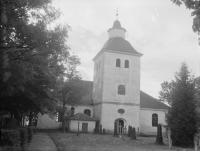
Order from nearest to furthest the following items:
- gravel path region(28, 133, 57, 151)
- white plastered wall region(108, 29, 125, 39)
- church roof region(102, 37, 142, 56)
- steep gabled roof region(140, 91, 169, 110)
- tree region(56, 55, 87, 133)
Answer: gravel path region(28, 133, 57, 151) → tree region(56, 55, 87, 133) → church roof region(102, 37, 142, 56) → steep gabled roof region(140, 91, 169, 110) → white plastered wall region(108, 29, 125, 39)

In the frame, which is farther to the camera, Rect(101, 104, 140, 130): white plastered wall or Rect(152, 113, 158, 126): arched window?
Rect(152, 113, 158, 126): arched window

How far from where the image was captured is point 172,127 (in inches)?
854

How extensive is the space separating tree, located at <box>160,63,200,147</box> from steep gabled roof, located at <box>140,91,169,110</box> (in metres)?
16.3

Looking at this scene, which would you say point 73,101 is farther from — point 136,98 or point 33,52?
point 33,52

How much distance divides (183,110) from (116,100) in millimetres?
15173

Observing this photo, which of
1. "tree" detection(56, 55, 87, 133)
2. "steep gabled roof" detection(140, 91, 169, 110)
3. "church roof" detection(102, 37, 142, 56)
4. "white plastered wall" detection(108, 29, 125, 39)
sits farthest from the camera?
"white plastered wall" detection(108, 29, 125, 39)

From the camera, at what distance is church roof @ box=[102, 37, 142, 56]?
37.2 metres

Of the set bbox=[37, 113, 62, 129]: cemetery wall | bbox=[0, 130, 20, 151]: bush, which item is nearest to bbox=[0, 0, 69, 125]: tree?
bbox=[0, 130, 20, 151]: bush

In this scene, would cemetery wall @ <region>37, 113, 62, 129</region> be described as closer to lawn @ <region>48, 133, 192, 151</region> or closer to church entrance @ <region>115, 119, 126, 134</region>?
church entrance @ <region>115, 119, 126, 134</region>

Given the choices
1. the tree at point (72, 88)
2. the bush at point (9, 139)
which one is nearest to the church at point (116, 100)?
the tree at point (72, 88)

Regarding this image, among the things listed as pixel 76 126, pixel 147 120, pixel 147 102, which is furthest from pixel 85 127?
pixel 147 102

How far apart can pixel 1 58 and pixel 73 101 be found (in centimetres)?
2570

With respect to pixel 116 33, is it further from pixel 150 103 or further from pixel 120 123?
pixel 120 123

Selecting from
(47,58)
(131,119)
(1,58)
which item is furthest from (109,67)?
(1,58)
